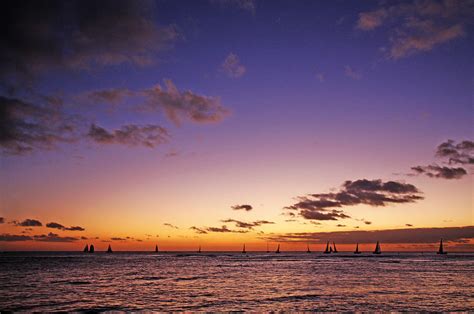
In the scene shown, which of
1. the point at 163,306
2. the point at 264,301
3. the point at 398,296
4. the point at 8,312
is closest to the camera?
the point at 8,312

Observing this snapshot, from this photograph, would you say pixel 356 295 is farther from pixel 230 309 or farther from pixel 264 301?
pixel 230 309

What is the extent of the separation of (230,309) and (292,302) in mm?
7911

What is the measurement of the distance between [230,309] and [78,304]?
16.1m

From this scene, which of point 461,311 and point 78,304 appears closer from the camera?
point 461,311

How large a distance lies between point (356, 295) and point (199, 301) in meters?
19.4

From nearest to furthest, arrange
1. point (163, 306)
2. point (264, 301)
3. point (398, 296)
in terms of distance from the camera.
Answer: point (163, 306) → point (264, 301) → point (398, 296)

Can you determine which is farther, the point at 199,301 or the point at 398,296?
the point at 398,296

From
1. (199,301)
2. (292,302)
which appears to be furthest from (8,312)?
(292,302)

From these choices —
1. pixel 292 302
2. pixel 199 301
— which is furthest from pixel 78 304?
pixel 292 302

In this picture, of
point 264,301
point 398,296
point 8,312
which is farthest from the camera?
point 398,296

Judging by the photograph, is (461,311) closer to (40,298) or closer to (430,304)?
(430,304)

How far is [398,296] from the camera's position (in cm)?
4547

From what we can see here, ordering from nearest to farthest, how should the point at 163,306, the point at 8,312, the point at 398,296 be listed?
1. the point at 8,312
2. the point at 163,306
3. the point at 398,296

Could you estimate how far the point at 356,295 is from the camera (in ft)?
152
